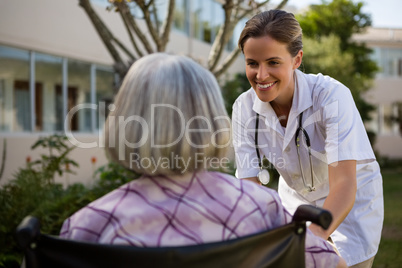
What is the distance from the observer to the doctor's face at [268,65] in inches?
92.9

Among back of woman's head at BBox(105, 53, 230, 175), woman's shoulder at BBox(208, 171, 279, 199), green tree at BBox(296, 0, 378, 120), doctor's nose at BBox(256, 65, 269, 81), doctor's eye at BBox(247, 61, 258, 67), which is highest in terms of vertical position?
green tree at BBox(296, 0, 378, 120)

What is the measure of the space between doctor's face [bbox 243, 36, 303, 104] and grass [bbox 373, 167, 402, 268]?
489 centimetres

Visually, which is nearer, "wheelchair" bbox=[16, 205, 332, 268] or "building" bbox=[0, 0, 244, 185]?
"wheelchair" bbox=[16, 205, 332, 268]

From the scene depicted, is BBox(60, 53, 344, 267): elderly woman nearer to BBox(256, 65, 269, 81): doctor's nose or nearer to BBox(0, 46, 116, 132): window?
BBox(256, 65, 269, 81): doctor's nose

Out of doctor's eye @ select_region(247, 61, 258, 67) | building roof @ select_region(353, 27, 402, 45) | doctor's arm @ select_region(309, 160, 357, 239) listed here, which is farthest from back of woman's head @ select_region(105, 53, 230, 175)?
building roof @ select_region(353, 27, 402, 45)

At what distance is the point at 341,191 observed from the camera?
2.15m

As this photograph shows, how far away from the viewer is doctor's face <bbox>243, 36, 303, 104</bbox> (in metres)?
2.36

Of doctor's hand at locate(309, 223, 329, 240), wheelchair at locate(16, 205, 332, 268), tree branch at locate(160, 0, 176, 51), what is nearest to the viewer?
wheelchair at locate(16, 205, 332, 268)

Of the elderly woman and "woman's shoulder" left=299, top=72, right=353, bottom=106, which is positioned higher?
"woman's shoulder" left=299, top=72, right=353, bottom=106

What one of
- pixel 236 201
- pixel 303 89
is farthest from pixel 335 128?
pixel 236 201

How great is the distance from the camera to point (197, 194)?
163 centimetres

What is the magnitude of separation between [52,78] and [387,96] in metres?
23.0

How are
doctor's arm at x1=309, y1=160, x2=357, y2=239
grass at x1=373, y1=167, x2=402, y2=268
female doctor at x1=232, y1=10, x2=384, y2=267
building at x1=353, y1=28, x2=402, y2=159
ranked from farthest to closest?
building at x1=353, y1=28, x2=402, y2=159
grass at x1=373, y1=167, x2=402, y2=268
female doctor at x1=232, y1=10, x2=384, y2=267
doctor's arm at x1=309, y1=160, x2=357, y2=239

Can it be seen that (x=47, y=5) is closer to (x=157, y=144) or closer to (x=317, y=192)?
(x=317, y=192)
